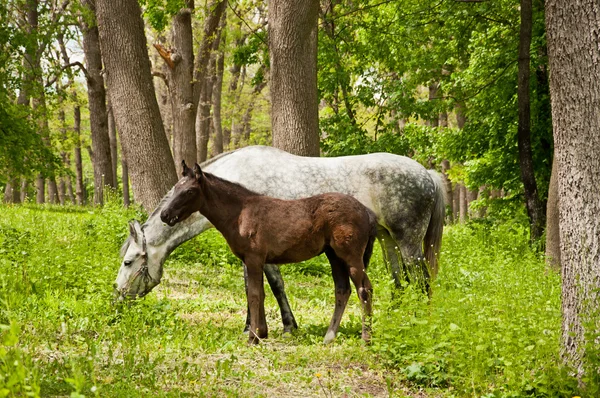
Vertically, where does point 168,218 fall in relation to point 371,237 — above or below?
above

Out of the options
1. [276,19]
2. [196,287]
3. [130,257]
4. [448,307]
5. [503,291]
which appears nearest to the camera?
[448,307]

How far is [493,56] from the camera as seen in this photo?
15.8 meters

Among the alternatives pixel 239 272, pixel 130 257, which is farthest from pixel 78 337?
pixel 239 272

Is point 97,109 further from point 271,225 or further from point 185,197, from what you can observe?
point 271,225

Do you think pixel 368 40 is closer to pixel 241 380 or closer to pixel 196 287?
pixel 196 287

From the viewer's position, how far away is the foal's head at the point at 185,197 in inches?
278

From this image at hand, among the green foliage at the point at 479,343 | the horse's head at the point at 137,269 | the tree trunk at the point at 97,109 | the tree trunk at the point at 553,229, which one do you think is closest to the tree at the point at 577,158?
the green foliage at the point at 479,343

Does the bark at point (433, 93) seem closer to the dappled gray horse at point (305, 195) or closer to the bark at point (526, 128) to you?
the bark at point (526, 128)

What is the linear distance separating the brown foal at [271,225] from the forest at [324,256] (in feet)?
0.98

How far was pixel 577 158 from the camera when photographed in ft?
17.7

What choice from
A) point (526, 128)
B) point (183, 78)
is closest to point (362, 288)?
point (526, 128)

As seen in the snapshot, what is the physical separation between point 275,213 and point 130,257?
2.02 meters

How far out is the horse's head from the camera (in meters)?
7.98

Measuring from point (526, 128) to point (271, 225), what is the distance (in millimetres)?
7921
